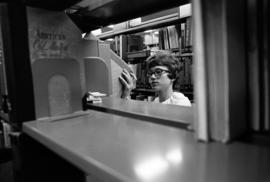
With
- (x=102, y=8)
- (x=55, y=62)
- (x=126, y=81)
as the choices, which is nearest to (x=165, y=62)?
(x=126, y=81)

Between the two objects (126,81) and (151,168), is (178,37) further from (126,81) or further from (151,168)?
(151,168)

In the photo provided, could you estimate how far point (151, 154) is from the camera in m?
0.36

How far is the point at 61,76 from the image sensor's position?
0.72m

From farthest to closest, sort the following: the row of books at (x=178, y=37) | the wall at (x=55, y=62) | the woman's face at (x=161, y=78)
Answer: the row of books at (x=178, y=37) < the woman's face at (x=161, y=78) < the wall at (x=55, y=62)

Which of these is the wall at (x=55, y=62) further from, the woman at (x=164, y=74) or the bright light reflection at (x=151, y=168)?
the woman at (x=164, y=74)

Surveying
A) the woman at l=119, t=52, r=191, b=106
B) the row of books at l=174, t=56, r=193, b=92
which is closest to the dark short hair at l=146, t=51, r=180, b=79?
the woman at l=119, t=52, r=191, b=106

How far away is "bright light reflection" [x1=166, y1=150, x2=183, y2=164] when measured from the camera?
33cm

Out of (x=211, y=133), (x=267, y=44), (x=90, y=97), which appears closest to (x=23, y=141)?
(x=90, y=97)

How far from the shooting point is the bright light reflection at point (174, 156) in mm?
333

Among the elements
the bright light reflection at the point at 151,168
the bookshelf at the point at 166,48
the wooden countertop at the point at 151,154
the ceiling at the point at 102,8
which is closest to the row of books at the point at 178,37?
the bookshelf at the point at 166,48

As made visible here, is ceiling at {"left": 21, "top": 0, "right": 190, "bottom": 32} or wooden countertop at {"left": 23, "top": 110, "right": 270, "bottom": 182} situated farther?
ceiling at {"left": 21, "top": 0, "right": 190, "bottom": 32}

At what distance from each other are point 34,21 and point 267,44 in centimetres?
64

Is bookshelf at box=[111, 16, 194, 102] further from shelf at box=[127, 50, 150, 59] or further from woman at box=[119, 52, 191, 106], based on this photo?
woman at box=[119, 52, 191, 106]

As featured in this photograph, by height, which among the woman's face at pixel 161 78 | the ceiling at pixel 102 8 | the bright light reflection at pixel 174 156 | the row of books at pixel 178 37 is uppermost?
the row of books at pixel 178 37
